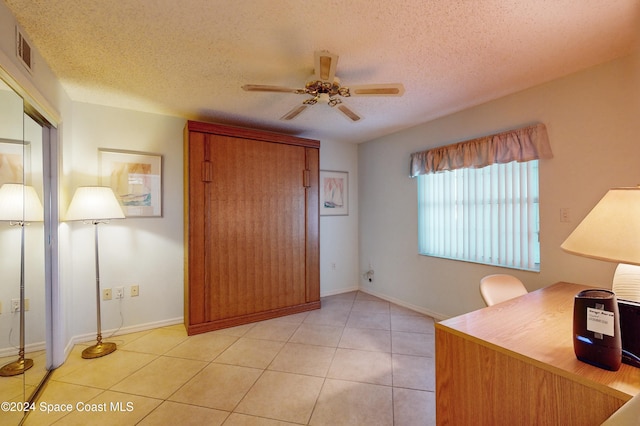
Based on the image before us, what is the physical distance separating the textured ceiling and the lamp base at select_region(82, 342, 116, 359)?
7.78 ft

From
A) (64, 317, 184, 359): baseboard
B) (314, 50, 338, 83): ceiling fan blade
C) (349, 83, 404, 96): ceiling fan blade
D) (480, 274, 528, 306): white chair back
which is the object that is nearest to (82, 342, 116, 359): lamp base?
(64, 317, 184, 359): baseboard

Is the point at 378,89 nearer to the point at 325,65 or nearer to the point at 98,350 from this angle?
the point at 325,65

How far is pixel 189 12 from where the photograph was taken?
151 centimetres

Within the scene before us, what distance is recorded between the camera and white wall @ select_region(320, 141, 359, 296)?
13.6ft

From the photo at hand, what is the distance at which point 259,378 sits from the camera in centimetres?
209

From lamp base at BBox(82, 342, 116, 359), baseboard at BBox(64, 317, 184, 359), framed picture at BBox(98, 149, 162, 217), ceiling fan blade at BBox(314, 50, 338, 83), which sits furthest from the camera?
framed picture at BBox(98, 149, 162, 217)

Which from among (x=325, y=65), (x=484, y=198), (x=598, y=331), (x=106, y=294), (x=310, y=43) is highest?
(x=310, y=43)

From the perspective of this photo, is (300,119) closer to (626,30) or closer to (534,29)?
(534,29)

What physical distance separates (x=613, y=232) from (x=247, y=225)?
2916mm

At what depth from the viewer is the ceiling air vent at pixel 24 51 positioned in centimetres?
157

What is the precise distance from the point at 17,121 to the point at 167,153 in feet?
4.74

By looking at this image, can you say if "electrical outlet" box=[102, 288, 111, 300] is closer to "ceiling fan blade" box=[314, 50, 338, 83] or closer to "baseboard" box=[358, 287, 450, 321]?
"ceiling fan blade" box=[314, 50, 338, 83]

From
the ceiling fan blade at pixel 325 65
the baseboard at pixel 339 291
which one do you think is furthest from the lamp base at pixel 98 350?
the ceiling fan blade at pixel 325 65

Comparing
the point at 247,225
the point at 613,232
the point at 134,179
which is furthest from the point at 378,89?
the point at 134,179
